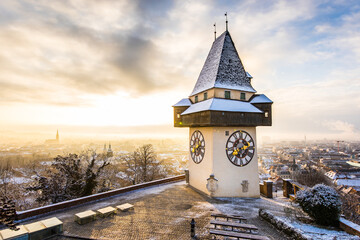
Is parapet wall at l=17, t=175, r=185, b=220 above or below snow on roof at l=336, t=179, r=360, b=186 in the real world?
above

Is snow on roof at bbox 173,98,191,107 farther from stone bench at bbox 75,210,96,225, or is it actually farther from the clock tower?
stone bench at bbox 75,210,96,225

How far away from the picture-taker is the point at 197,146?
1473 cm

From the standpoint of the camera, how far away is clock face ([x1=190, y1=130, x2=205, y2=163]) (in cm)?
1418

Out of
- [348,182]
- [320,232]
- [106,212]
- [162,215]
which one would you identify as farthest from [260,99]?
[348,182]

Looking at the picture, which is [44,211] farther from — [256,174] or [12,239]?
[256,174]

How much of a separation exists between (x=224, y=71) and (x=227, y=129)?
14.9 ft

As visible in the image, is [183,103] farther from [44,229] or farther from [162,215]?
[44,229]

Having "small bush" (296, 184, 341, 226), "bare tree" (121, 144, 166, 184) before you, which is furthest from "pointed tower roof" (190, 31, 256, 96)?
"bare tree" (121, 144, 166, 184)

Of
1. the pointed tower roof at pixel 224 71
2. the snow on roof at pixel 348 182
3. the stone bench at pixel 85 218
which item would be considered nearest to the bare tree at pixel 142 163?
the pointed tower roof at pixel 224 71

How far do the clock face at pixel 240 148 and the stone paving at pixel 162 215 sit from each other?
266 centimetres

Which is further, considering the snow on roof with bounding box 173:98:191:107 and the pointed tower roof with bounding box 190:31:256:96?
the snow on roof with bounding box 173:98:191:107

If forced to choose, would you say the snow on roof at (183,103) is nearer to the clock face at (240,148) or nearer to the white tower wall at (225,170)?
the white tower wall at (225,170)

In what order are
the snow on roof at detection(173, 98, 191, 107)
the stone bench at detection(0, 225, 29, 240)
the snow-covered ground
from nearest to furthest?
the stone bench at detection(0, 225, 29, 240) → the snow-covered ground → the snow on roof at detection(173, 98, 191, 107)

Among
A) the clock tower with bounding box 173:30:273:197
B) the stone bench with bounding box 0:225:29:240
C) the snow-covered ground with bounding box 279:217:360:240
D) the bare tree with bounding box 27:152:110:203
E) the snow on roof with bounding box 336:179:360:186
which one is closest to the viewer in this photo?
the stone bench with bounding box 0:225:29:240
